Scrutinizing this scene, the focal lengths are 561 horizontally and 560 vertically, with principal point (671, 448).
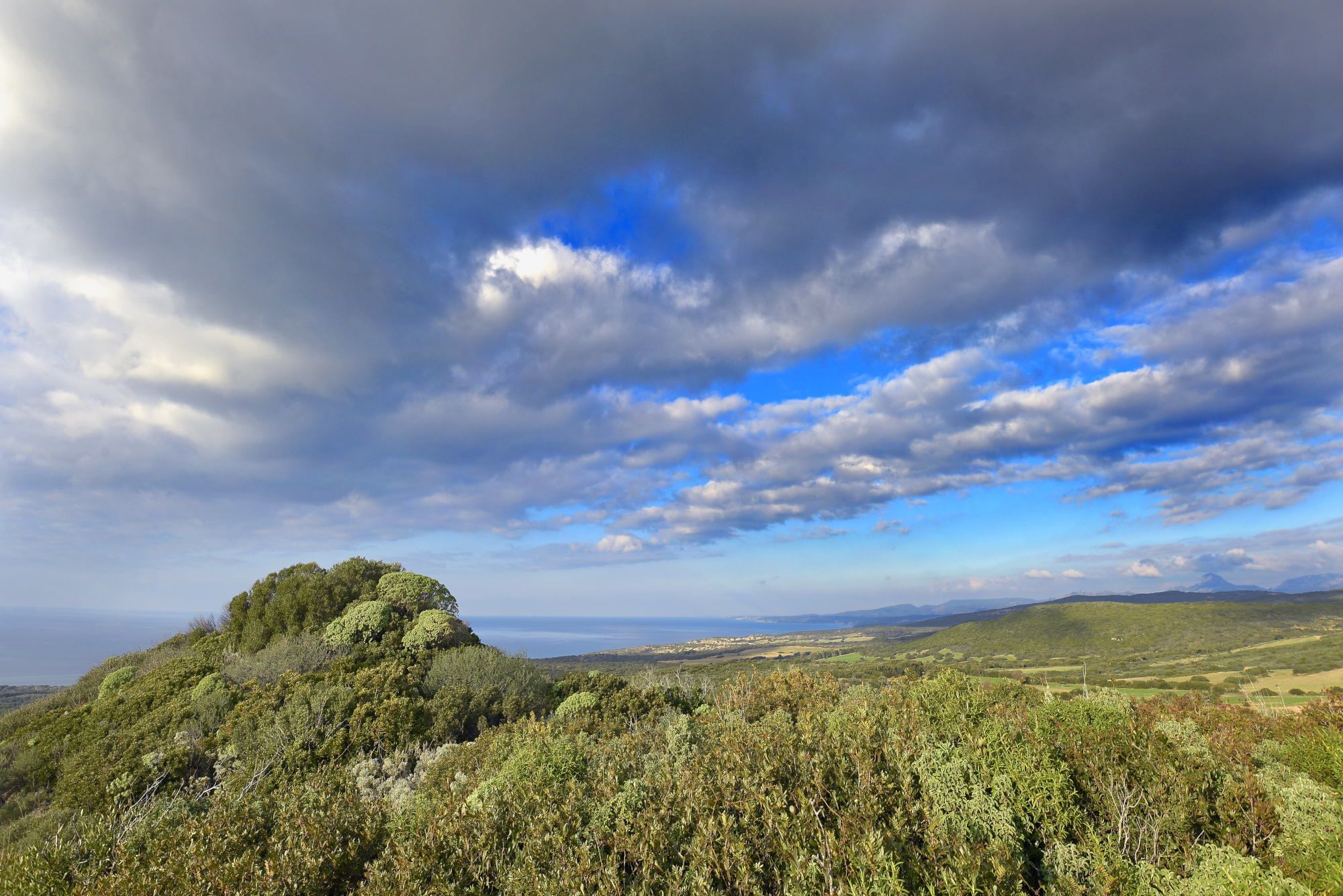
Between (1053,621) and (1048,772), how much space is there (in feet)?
480

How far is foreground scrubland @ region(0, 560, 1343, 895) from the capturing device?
16.8 ft

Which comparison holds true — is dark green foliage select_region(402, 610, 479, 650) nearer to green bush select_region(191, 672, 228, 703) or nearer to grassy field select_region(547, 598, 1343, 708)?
green bush select_region(191, 672, 228, 703)

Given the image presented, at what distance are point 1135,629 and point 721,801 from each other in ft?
463

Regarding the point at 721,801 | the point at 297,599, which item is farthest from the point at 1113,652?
the point at 721,801

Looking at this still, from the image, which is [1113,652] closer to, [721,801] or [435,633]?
[435,633]

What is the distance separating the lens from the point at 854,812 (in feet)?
19.1

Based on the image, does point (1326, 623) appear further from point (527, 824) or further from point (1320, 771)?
point (527, 824)

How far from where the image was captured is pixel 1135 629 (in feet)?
361

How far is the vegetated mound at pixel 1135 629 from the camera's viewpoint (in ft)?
310

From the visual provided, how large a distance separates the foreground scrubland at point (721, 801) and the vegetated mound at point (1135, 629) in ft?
337

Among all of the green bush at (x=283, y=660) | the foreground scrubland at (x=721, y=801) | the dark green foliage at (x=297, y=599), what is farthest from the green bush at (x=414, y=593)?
the foreground scrubland at (x=721, y=801)

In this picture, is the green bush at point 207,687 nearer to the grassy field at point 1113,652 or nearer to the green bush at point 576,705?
the green bush at point 576,705

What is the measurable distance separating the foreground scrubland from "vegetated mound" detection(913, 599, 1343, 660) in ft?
337

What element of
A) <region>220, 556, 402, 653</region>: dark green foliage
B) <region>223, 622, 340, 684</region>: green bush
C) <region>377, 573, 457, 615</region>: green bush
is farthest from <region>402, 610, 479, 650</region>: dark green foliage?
<region>220, 556, 402, 653</region>: dark green foliage
